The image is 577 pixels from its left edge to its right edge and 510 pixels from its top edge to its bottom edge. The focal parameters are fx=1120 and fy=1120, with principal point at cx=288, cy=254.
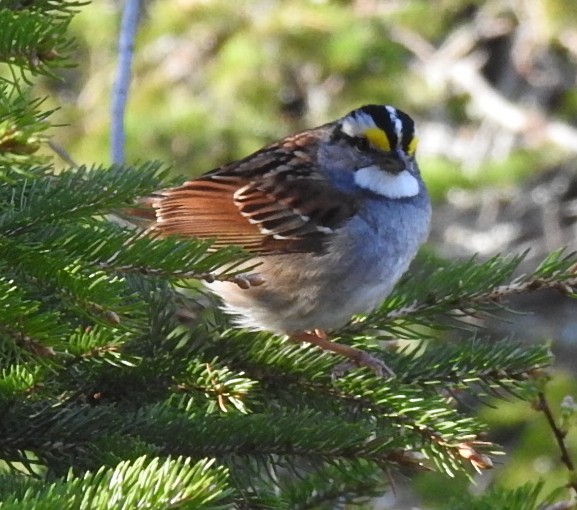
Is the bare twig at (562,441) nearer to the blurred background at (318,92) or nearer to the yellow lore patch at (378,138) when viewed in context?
the yellow lore patch at (378,138)

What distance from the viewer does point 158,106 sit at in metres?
4.80

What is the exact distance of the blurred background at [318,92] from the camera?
4605mm

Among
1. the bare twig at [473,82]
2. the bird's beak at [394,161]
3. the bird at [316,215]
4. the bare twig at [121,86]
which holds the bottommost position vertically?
the bare twig at [473,82]

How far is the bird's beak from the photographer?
9.91 feet

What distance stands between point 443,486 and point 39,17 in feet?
10.9

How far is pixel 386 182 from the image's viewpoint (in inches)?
120

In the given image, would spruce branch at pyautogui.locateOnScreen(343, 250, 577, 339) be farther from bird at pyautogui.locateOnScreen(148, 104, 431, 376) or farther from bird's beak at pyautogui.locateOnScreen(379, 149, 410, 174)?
bird's beak at pyautogui.locateOnScreen(379, 149, 410, 174)

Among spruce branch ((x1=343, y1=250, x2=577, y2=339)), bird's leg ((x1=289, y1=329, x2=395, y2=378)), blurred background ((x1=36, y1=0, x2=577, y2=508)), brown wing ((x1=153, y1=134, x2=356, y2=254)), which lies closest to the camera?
bird's leg ((x1=289, y1=329, x2=395, y2=378))

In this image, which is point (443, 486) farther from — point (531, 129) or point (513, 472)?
point (531, 129)

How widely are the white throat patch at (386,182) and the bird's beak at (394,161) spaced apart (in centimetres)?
2

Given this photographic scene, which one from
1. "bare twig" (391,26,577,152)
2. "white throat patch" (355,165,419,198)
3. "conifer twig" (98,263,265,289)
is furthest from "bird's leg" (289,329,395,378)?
"bare twig" (391,26,577,152)

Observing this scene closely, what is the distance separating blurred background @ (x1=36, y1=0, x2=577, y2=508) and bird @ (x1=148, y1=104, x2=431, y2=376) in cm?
118

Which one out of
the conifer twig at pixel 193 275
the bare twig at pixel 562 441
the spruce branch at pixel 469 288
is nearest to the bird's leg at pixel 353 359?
the spruce branch at pixel 469 288

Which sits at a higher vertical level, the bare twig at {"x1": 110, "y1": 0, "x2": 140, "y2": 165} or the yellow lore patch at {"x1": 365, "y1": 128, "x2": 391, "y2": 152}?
the bare twig at {"x1": 110, "y1": 0, "x2": 140, "y2": 165}
